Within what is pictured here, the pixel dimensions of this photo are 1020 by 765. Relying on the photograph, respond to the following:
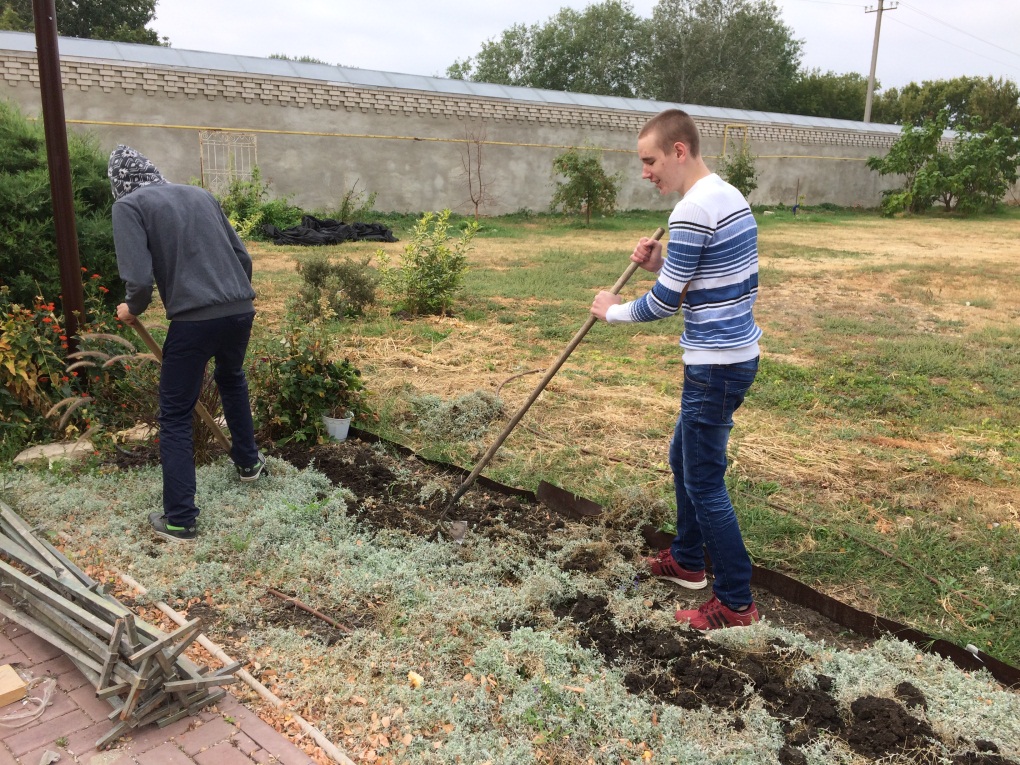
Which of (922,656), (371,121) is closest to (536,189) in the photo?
(371,121)

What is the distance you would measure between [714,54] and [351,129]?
3414 centimetres

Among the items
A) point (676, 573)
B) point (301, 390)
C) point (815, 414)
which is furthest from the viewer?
point (815, 414)

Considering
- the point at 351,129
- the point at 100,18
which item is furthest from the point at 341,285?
the point at 100,18

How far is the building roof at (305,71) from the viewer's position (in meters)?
16.5

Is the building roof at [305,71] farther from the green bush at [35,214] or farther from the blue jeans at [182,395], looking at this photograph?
the blue jeans at [182,395]

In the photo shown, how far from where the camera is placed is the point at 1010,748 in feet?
7.89

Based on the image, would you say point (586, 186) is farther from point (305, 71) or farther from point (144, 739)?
point (144, 739)

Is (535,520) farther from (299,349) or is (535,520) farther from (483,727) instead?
(299,349)

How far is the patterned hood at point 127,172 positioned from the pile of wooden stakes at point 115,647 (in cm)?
170

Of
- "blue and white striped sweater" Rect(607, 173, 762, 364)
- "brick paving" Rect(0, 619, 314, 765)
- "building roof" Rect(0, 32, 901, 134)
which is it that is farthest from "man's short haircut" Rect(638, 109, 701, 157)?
"building roof" Rect(0, 32, 901, 134)

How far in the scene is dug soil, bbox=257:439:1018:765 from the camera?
2.42 m

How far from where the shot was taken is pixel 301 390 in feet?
15.8

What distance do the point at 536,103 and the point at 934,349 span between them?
16.9 metres

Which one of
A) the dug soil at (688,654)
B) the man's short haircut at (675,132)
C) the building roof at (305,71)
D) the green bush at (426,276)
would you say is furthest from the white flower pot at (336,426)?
the building roof at (305,71)
